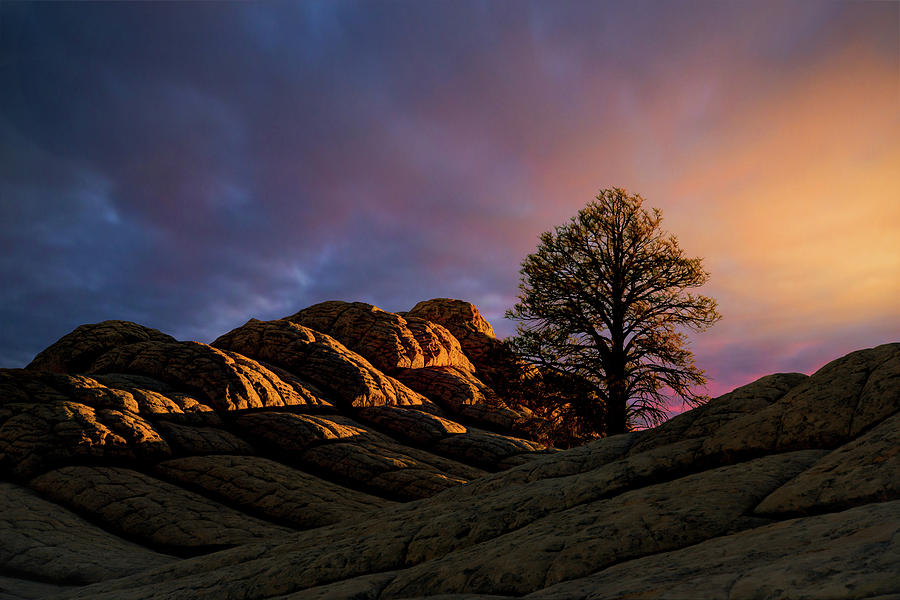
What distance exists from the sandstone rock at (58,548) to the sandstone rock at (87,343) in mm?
13801

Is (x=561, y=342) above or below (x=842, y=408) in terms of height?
above

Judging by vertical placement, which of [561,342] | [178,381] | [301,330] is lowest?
[178,381]

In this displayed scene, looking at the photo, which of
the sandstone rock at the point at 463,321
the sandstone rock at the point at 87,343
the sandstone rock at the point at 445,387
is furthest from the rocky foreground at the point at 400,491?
the sandstone rock at the point at 463,321

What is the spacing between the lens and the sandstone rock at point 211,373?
18673 mm

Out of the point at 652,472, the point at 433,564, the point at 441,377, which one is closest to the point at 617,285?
the point at 441,377

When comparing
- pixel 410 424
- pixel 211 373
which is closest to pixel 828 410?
pixel 410 424

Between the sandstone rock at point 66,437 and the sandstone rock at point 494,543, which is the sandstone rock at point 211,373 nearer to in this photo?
the sandstone rock at point 66,437

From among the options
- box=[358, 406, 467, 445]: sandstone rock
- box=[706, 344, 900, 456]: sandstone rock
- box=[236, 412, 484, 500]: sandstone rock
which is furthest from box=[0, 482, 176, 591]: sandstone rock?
box=[358, 406, 467, 445]: sandstone rock

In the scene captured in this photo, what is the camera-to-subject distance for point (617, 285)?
22766mm

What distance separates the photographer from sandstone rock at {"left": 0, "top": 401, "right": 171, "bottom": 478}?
13.5m

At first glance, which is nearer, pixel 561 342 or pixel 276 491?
pixel 276 491

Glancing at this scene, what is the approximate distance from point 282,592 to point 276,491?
9788 millimetres

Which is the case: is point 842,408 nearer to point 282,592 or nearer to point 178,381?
point 282,592

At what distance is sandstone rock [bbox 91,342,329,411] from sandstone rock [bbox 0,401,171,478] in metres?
3.29
